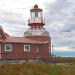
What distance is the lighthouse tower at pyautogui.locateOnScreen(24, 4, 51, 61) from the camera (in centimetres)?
4700

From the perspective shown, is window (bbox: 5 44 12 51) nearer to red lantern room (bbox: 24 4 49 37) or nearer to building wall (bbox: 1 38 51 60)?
building wall (bbox: 1 38 51 60)

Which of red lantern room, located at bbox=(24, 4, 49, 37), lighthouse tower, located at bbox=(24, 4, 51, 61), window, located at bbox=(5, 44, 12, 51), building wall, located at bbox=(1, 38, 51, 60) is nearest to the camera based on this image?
building wall, located at bbox=(1, 38, 51, 60)

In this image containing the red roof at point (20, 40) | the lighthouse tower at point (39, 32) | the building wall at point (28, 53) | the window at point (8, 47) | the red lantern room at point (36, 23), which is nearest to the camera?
the building wall at point (28, 53)

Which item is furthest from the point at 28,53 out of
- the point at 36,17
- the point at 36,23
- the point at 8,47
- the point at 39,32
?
the point at 36,17

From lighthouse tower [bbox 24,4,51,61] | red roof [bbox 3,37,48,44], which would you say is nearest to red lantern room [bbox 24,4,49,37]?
lighthouse tower [bbox 24,4,51,61]

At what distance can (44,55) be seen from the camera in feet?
154

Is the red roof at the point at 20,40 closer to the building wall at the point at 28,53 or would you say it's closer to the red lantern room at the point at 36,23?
the building wall at the point at 28,53

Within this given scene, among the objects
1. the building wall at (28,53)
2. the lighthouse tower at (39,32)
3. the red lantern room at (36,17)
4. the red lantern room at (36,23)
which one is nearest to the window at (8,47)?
the building wall at (28,53)

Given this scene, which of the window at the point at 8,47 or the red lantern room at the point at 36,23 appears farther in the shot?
the red lantern room at the point at 36,23

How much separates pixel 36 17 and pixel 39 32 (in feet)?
8.22

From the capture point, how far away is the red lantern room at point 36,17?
4847 centimetres

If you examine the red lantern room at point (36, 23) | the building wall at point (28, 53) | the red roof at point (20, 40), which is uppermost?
the red lantern room at point (36, 23)

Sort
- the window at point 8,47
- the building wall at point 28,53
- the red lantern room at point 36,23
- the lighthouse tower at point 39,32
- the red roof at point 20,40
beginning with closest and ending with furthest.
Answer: the building wall at point 28,53 → the window at point 8,47 → the red roof at point 20,40 → the lighthouse tower at point 39,32 → the red lantern room at point 36,23

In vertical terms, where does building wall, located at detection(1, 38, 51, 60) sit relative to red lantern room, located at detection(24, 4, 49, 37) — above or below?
below
